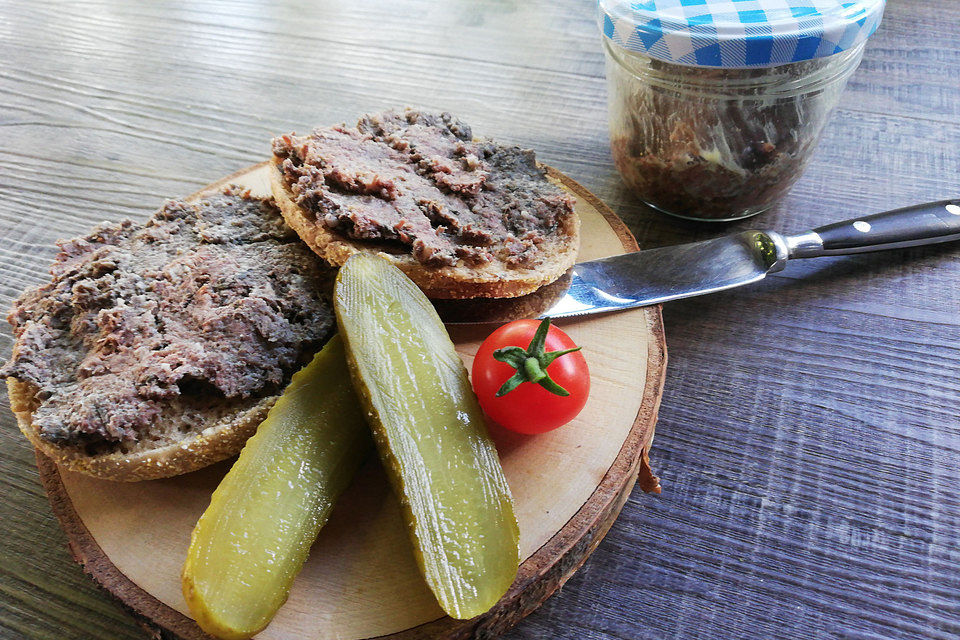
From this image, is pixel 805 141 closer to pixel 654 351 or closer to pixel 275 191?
pixel 654 351

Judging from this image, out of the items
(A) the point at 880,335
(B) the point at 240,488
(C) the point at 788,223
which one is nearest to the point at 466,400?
(B) the point at 240,488

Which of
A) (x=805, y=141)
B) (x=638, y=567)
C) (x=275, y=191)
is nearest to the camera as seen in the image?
(x=638, y=567)

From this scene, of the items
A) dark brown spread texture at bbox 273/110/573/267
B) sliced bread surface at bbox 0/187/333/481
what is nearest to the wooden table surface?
sliced bread surface at bbox 0/187/333/481

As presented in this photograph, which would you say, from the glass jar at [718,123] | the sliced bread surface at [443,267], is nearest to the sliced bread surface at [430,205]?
the sliced bread surface at [443,267]

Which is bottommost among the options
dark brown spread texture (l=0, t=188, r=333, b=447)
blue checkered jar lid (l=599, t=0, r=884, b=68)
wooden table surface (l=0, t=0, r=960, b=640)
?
wooden table surface (l=0, t=0, r=960, b=640)

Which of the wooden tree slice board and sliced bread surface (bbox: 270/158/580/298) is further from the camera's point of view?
sliced bread surface (bbox: 270/158/580/298)

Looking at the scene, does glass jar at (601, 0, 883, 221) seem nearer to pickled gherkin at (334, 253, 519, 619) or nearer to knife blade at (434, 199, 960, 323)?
knife blade at (434, 199, 960, 323)

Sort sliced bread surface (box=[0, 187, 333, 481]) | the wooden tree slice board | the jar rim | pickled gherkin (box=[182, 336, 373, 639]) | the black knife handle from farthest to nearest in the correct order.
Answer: the black knife handle → the jar rim → sliced bread surface (box=[0, 187, 333, 481]) → the wooden tree slice board → pickled gherkin (box=[182, 336, 373, 639])
